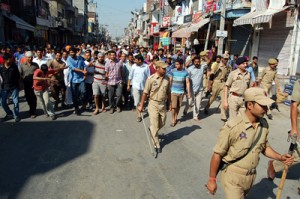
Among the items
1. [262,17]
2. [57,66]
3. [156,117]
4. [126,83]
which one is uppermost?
[262,17]

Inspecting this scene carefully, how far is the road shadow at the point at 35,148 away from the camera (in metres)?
4.50

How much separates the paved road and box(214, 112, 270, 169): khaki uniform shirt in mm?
1534

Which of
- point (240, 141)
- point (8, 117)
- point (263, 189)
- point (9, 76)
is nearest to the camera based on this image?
point (240, 141)

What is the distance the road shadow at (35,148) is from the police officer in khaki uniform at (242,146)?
2840 millimetres

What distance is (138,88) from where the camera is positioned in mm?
8430

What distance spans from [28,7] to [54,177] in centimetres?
2779

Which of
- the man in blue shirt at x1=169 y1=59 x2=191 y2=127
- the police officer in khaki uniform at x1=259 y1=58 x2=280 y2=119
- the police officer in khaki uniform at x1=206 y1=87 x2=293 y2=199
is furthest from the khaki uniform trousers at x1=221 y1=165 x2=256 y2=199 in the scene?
the police officer in khaki uniform at x1=259 y1=58 x2=280 y2=119

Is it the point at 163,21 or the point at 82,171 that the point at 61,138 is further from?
the point at 163,21

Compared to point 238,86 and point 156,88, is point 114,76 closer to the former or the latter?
point 156,88

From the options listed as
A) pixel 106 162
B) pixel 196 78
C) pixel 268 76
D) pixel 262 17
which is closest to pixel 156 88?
pixel 106 162

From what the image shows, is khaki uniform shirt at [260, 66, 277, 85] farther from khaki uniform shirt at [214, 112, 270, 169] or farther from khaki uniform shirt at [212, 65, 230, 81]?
khaki uniform shirt at [214, 112, 270, 169]

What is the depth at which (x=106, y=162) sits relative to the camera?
16.7 ft

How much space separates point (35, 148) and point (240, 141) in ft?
14.2

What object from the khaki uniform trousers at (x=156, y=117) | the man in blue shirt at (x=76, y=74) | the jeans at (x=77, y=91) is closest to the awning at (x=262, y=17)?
the man in blue shirt at (x=76, y=74)
